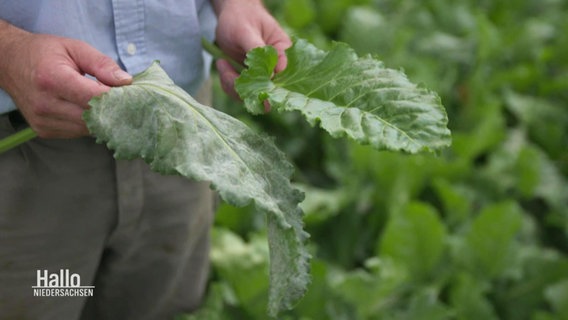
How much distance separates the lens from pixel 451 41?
2.82 m

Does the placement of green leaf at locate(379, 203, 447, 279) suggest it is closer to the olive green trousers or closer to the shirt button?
the olive green trousers

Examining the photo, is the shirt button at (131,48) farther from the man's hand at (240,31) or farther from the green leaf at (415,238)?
Result: the green leaf at (415,238)

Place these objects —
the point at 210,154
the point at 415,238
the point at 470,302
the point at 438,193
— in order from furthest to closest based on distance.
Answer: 1. the point at 438,193
2. the point at 415,238
3. the point at 470,302
4. the point at 210,154

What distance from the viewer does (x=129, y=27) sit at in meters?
1.13

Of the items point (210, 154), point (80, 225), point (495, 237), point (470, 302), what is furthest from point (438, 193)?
point (210, 154)

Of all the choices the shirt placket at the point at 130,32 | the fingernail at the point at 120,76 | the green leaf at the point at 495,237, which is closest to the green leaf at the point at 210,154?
the fingernail at the point at 120,76

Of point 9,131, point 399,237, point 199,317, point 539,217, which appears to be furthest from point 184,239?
point 539,217

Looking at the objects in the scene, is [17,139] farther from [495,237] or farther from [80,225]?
[495,237]

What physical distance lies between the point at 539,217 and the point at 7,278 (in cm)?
160

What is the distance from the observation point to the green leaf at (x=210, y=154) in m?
0.91

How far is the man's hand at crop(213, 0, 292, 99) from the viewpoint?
1.23 m

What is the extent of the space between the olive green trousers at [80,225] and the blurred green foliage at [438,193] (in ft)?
0.88

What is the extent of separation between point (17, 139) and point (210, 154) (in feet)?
0.95

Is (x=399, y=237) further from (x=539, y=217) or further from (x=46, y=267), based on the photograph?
(x=46, y=267)
